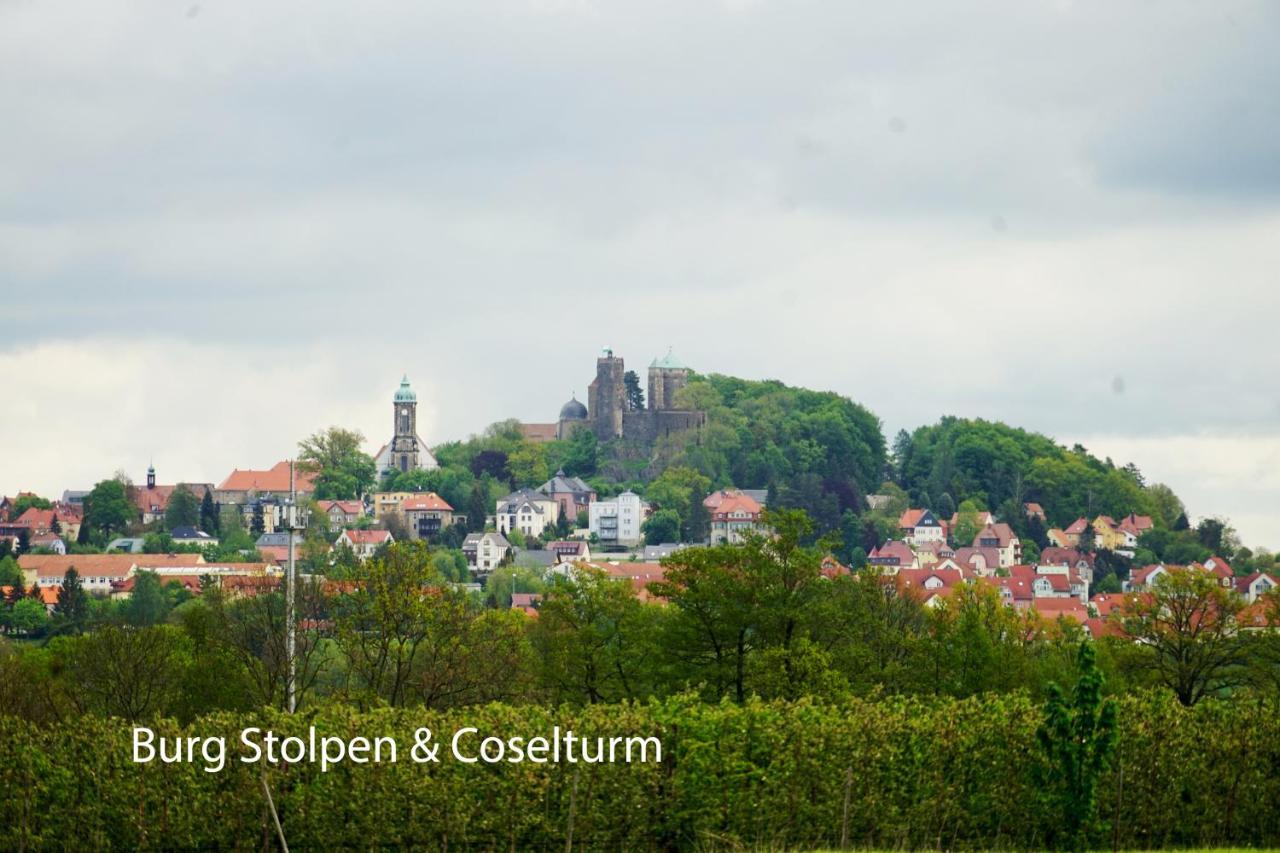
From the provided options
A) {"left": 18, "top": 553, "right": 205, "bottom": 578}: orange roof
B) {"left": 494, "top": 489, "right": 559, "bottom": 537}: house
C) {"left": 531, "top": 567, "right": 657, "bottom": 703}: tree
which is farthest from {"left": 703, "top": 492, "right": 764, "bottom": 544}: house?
A: {"left": 531, "top": 567, "right": 657, "bottom": 703}: tree

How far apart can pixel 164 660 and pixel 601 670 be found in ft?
29.8

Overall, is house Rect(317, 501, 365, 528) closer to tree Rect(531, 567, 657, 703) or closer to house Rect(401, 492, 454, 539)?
house Rect(401, 492, 454, 539)

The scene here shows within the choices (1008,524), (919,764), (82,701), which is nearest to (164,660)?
(82,701)

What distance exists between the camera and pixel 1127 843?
2577 cm

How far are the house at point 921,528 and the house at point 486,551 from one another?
3622 centimetres

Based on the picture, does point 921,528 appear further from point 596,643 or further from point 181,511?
point 596,643

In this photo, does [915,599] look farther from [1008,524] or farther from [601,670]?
[1008,524]

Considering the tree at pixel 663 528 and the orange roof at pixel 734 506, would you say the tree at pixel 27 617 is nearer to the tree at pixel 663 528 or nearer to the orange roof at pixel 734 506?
the tree at pixel 663 528

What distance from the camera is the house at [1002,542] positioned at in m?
179

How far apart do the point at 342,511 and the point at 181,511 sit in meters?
14.1

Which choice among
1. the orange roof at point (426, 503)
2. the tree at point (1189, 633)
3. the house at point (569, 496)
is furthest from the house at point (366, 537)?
the tree at point (1189, 633)

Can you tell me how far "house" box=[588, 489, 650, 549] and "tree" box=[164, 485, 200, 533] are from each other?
34827 mm

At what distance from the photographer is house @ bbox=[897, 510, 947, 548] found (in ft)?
613

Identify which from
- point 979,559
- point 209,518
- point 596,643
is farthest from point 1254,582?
point 596,643
